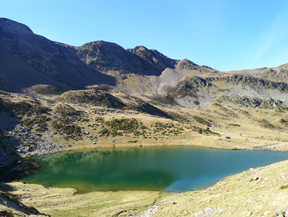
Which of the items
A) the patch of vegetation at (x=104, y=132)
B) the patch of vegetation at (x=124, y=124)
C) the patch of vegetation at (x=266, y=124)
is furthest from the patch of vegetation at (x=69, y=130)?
the patch of vegetation at (x=266, y=124)

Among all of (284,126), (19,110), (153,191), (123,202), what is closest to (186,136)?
(153,191)

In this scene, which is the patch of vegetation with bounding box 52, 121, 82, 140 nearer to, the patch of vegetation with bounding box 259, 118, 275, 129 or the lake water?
the lake water

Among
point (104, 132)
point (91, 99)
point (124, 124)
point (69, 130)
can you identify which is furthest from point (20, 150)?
point (91, 99)

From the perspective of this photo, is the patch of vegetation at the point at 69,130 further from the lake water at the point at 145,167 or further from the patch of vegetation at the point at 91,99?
the patch of vegetation at the point at 91,99

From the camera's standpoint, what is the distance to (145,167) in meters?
51.0

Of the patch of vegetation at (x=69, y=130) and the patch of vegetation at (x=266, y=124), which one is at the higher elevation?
the patch of vegetation at (x=266, y=124)

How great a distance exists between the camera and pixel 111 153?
71.1 metres

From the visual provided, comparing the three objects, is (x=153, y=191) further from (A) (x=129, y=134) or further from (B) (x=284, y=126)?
(B) (x=284, y=126)

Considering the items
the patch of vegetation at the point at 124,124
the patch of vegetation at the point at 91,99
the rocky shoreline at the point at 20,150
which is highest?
the patch of vegetation at the point at 91,99

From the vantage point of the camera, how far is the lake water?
1516 inches

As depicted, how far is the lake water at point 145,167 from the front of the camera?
126 feet

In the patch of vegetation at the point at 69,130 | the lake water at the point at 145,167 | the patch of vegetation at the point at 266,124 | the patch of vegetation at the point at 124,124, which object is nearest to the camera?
the lake water at the point at 145,167

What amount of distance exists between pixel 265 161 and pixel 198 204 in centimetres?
4769

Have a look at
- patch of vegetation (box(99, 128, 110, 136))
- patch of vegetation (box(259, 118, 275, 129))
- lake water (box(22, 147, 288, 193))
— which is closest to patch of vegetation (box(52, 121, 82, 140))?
patch of vegetation (box(99, 128, 110, 136))
